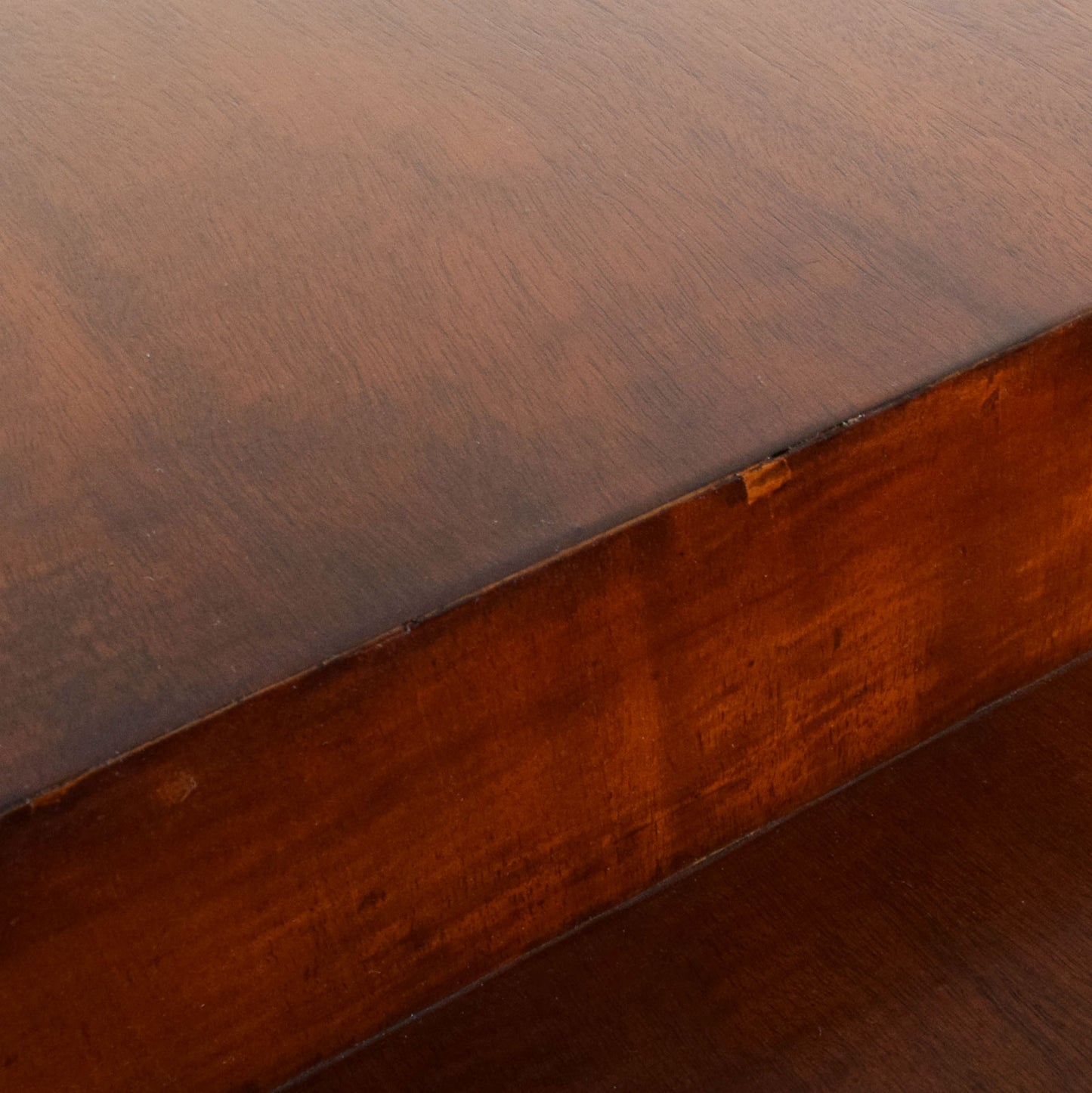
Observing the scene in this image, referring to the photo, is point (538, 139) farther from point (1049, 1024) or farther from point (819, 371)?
point (1049, 1024)

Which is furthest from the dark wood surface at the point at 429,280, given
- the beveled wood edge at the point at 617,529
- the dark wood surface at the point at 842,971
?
the dark wood surface at the point at 842,971

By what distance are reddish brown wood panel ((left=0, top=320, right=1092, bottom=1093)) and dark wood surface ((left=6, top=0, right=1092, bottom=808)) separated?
0.02m

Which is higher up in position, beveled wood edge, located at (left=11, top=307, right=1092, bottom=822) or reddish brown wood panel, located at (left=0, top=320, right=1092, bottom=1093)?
beveled wood edge, located at (left=11, top=307, right=1092, bottom=822)

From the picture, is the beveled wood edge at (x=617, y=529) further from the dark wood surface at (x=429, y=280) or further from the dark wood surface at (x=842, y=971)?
the dark wood surface at (x=842, y=971)

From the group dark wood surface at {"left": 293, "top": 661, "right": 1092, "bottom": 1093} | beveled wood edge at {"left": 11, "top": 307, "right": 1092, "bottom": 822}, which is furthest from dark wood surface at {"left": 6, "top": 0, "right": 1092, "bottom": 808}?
dark wood surface at {"left": 293, "top": 661, "right": 1092, "bottom": 1093}

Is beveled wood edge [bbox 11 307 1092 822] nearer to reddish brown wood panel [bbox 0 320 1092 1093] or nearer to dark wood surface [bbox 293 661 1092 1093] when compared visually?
reddish brown wood panel [bbox 0 320 1092 1093]

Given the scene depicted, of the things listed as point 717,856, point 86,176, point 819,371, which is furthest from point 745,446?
point 86,176

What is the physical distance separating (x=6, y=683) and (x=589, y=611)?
Result: 229mm

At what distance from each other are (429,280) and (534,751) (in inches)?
10.1

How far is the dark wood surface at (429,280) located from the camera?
1.97 ft

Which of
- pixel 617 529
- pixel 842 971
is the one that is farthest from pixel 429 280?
pixel 842 971

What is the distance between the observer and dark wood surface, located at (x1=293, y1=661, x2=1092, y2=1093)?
67cm

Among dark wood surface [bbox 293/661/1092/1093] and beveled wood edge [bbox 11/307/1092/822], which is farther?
dark wood surface [bbox 293/661/1092/1093]

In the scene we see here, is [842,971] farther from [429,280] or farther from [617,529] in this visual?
[429,280]
